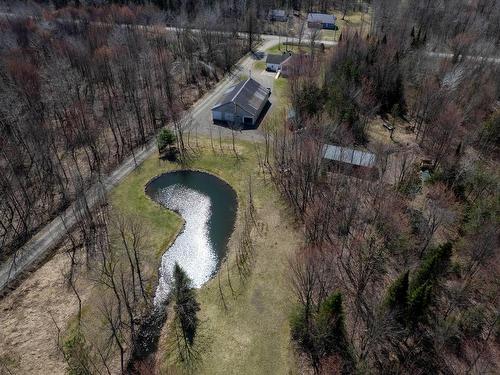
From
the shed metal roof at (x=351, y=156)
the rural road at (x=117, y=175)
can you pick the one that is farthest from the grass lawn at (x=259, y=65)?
the shed metal roof at (x=351, y=156)

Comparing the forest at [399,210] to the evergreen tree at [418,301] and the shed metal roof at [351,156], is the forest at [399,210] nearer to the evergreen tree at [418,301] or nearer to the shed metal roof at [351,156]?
the evergreen tree at [418,301]

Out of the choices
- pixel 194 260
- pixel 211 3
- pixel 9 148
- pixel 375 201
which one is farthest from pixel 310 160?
pixel 211 3

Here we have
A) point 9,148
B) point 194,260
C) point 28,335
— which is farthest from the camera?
point 9,148

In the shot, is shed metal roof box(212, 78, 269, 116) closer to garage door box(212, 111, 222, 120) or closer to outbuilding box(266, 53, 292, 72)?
garage door box(212, 111, 222, 120)

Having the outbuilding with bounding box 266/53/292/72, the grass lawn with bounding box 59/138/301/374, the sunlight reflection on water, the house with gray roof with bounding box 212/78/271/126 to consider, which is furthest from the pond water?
the outbuilding with bounding box 266/53/292/72

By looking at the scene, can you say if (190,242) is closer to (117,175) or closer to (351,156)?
(117,175)

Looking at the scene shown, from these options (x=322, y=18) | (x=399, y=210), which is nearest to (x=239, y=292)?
(x=399, y=210)

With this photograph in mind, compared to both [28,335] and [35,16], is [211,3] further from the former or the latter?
[28,335]
